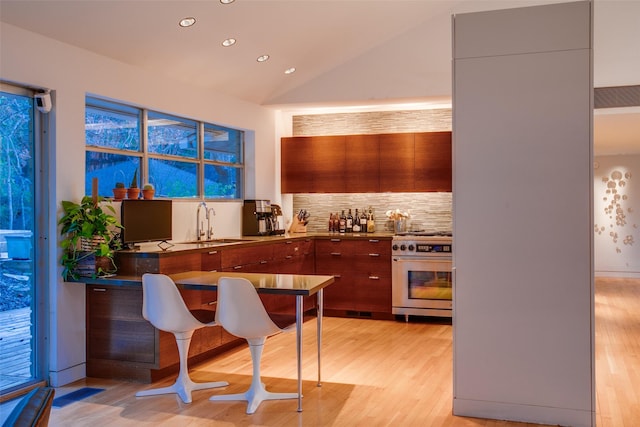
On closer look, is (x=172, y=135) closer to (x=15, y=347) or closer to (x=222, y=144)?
(x=222, y=144)

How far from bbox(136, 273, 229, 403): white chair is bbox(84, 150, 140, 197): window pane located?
1.21 meters

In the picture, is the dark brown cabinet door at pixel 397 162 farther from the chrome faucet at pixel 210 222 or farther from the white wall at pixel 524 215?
the white wall at pixel 524 215

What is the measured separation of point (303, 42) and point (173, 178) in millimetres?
1890

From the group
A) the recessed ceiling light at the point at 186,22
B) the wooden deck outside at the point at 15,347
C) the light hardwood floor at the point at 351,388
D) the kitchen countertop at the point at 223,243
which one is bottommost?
the light hardwood floor at the point at 351,388

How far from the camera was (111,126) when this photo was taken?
4988 mm

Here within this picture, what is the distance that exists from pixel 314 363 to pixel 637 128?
627 centimetres

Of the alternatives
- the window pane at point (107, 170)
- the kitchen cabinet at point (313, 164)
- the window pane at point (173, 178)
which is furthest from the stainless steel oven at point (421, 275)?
the window pane at point (107, 170)

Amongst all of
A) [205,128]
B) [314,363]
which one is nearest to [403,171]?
[205,128]

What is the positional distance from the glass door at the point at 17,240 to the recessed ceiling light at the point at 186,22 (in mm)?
1283

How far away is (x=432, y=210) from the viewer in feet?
24.4

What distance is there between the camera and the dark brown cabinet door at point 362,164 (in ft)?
24.0

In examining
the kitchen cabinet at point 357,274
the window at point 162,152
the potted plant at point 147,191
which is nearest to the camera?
A: the window at point 162,152

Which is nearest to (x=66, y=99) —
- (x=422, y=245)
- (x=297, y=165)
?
(x=297, y=165)

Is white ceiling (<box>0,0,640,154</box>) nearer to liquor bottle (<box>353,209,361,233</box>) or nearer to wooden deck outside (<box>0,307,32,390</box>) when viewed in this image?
liquor bottle (<box>353,209,361,233</box>)
